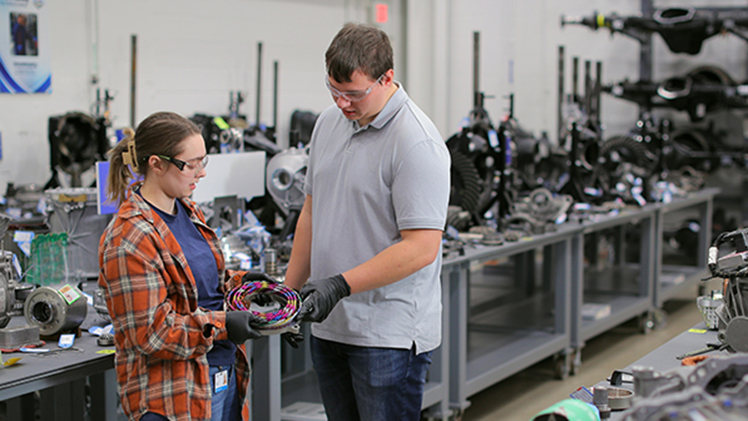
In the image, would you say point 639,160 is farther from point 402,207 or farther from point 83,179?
point 402,207

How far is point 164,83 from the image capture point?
18.7 ft

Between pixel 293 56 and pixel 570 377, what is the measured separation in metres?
3.82

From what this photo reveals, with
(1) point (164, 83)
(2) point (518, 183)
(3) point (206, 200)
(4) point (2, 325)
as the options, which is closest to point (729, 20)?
(2) point (518, 183)

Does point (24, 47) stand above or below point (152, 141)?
above

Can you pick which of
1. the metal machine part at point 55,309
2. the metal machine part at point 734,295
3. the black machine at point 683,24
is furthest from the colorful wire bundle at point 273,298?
the black machine at point 683,24

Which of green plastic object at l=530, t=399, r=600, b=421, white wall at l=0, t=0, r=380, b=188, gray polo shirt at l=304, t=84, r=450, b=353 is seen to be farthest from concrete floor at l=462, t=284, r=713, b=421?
white wall at l=0, t=0, r=380, b=188

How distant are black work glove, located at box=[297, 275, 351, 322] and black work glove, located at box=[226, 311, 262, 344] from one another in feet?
0.41

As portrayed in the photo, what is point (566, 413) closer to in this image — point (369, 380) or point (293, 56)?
point (369, 380)

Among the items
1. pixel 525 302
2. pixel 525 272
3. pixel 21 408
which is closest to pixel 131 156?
pixel 21 408

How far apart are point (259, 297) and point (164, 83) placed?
13.6ft

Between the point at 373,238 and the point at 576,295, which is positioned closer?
the point at 373,238

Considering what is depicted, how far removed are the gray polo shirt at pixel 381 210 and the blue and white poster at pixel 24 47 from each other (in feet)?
12.3

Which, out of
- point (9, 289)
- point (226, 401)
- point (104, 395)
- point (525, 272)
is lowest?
point (525, 272)

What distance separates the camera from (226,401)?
77.3 inches
